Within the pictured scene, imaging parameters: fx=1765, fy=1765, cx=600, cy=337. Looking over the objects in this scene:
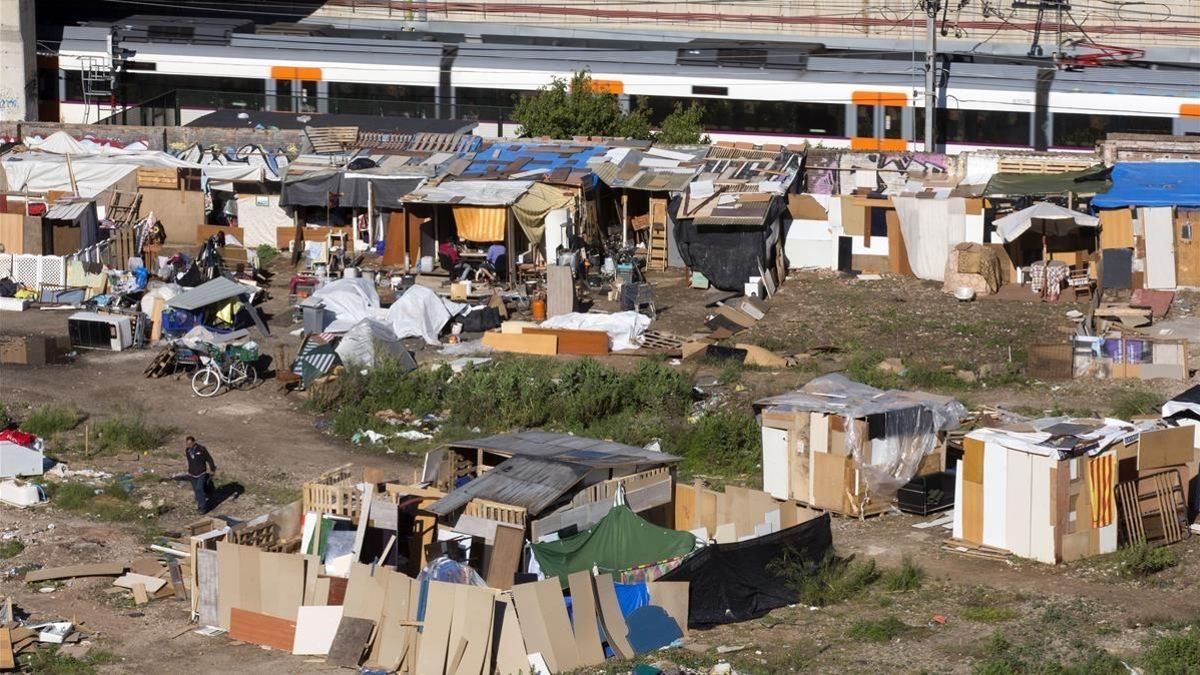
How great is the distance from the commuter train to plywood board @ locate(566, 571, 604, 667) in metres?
24.6

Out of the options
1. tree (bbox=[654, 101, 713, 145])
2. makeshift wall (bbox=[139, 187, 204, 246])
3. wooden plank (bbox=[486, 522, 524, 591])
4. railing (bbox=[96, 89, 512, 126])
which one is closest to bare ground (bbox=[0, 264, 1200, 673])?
wooden plank (bbox=[486, 522, 524, 591])

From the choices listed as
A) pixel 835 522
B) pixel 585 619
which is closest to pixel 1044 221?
pixel 835 522

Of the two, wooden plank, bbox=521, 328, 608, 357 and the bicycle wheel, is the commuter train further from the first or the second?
the bicycle wheel

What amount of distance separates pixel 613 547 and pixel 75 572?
5750 millimetres

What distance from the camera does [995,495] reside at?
18172 millimetres

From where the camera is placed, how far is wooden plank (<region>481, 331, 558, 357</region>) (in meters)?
26.9

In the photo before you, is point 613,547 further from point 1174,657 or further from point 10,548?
point 10,548

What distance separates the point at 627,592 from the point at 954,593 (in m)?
3.32

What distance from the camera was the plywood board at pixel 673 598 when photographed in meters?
16.1

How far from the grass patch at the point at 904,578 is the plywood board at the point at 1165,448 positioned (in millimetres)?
2771

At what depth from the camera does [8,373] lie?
26.4 metres

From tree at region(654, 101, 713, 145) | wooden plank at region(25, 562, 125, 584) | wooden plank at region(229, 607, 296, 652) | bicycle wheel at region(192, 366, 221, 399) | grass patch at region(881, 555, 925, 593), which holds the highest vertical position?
tree at region(654, 101, 713, 145)

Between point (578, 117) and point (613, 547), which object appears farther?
point (578, 117)

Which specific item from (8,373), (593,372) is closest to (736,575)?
(593,372)
